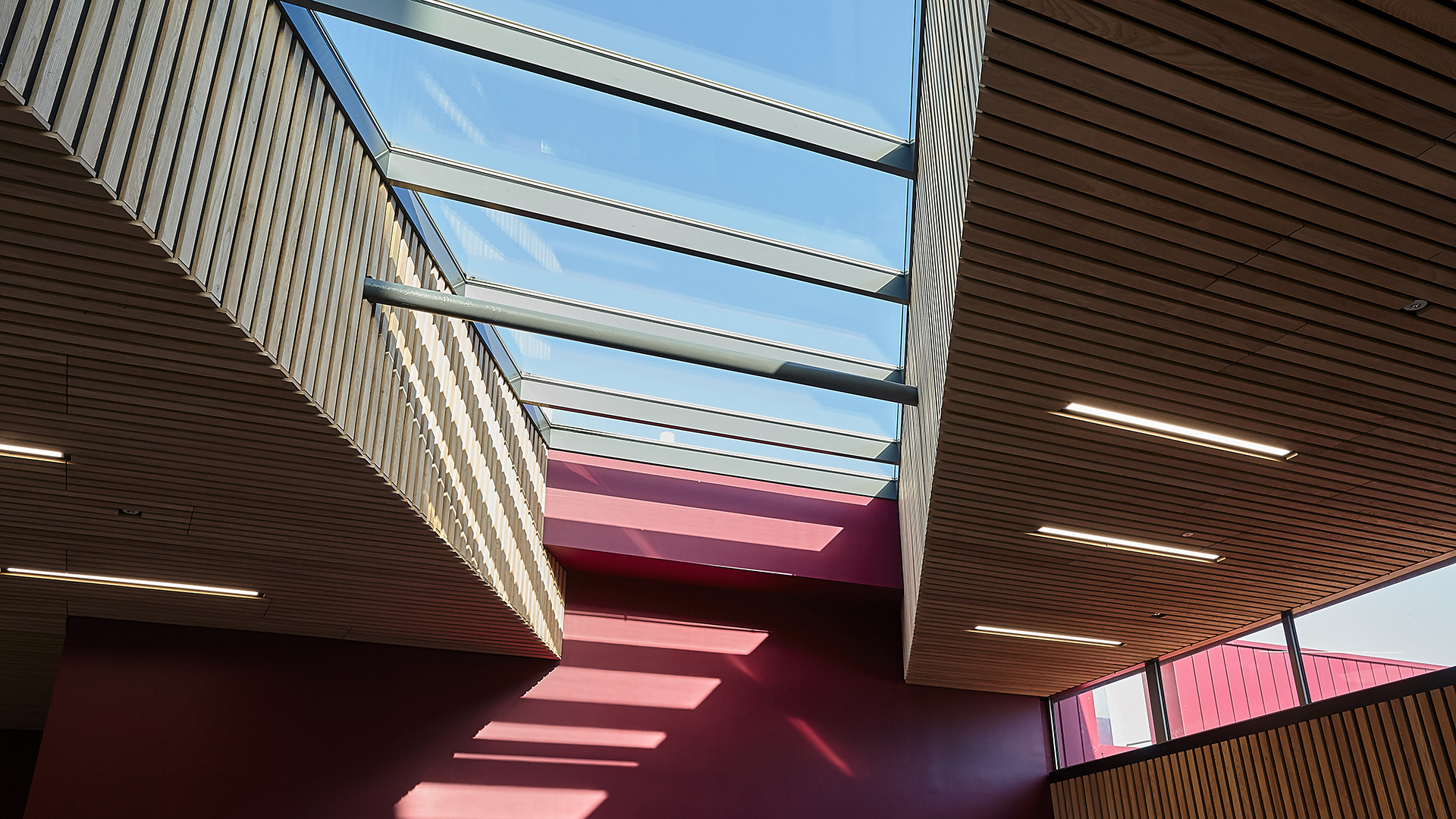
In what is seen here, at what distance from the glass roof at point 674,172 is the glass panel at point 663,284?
0.05ft

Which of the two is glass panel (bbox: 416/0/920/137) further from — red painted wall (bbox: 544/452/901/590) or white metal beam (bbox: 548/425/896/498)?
red painted wall (bbox: 544/452/901/590)

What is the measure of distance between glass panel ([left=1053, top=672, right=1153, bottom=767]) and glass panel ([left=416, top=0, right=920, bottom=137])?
7765 millimetres

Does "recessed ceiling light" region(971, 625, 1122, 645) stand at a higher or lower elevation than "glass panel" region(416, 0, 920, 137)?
lower

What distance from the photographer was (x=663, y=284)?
27.1 feet

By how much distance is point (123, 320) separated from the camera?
175 inches

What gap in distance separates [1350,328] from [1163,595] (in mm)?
4428

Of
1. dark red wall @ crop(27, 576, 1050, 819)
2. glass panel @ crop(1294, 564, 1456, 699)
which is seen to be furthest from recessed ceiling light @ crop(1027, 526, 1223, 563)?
dark red wall @ crop(27, 576, 1050, 819)

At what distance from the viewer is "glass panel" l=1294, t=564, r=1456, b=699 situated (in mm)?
7680

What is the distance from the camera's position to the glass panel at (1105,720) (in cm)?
1091

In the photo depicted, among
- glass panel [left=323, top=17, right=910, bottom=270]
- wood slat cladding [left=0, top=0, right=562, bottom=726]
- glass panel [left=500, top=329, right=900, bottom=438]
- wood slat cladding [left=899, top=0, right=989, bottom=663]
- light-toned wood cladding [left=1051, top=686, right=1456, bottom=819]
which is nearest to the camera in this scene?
wood slat cladding [left=0, top=0, right=562, bottom=726]

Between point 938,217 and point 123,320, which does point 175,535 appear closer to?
point 123,320

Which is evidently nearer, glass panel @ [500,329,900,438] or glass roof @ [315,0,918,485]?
glass roof @ [315,0,918,485]

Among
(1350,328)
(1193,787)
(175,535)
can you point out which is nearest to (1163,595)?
(1193,787)

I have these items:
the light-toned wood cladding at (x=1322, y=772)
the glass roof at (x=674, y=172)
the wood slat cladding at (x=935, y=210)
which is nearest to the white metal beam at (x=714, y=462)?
the glass roof at (x=674, y=172)
